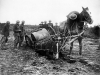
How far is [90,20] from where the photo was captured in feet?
21.9

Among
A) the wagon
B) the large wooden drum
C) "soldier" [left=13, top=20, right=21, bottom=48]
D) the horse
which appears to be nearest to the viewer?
the wagon

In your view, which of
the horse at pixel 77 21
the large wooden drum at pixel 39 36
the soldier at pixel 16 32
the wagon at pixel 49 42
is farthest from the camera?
the soldier at pixel 16 32

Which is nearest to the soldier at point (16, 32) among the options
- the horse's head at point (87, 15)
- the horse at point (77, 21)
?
the horse at point (77, 21)

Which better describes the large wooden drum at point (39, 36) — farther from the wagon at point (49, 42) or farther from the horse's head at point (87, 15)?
the horse's head at point (87, 15)

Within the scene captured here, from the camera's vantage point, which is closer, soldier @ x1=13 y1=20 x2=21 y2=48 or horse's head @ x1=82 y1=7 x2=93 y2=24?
horse's head @ x1=82 y1=7 x2=93 y2=24

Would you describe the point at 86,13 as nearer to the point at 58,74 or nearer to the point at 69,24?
the point at 69,24

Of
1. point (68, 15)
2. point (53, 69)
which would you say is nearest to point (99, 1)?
point (68, 15)

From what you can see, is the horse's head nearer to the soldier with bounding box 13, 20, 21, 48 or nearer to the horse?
the horse

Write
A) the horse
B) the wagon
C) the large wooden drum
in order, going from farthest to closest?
the large wooden drum < the horse < the wagon

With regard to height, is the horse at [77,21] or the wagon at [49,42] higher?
the horse at [77,21]

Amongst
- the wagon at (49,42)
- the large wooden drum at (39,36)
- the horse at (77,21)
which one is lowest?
the wagon at (49,42)

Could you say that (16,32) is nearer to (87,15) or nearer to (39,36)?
(39,36)

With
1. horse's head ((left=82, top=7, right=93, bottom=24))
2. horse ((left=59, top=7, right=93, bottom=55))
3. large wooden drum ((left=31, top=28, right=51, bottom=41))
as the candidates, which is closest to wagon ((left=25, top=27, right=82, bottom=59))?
large wooden drum ((left=31, top=28, right=51, bottom=41))

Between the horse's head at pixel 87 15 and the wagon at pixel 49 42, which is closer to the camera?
the wagon at pixel 49 42
